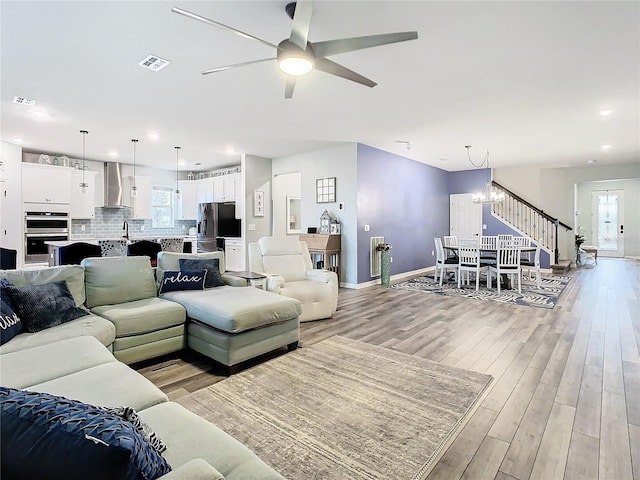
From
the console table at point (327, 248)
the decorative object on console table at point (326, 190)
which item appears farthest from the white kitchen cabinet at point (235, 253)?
the decorative object on console table at point (326, 190)

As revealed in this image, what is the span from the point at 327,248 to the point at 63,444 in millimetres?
5944

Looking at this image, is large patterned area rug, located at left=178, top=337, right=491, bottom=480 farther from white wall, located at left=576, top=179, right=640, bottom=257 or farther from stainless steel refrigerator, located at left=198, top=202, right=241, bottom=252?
white wall, located at left=576, top=179, right=640, bottom=257

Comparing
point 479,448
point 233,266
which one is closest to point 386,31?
point 479,448

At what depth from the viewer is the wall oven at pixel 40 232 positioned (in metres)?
6.52

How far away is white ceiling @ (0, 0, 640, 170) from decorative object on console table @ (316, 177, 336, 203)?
2.60 feet

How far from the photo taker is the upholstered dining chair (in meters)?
4.27

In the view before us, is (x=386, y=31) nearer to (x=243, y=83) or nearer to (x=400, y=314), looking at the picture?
(x=243, y=83)

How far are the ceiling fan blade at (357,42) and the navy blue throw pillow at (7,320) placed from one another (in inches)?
112

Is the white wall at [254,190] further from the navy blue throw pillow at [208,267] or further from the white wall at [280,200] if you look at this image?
the navy blue throw pillow at [208,267]

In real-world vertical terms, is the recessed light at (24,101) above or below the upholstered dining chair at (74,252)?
above

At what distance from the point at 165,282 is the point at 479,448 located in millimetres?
3145

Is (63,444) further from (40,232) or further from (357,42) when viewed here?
(40,232)

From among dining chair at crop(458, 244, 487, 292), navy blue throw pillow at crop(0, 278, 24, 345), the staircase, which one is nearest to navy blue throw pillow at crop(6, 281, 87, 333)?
navy blue throw pillow at crop(0, 278, 24, 345)

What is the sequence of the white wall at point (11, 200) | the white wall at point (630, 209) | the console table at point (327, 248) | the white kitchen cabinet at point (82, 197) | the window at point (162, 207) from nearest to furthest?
the white wall at point (11, 200) < the console table at point (327, 248) < the white kitchen cabinet at point (82, 197) < the window at point (162, 207) < the white wall at point (630, 209)
